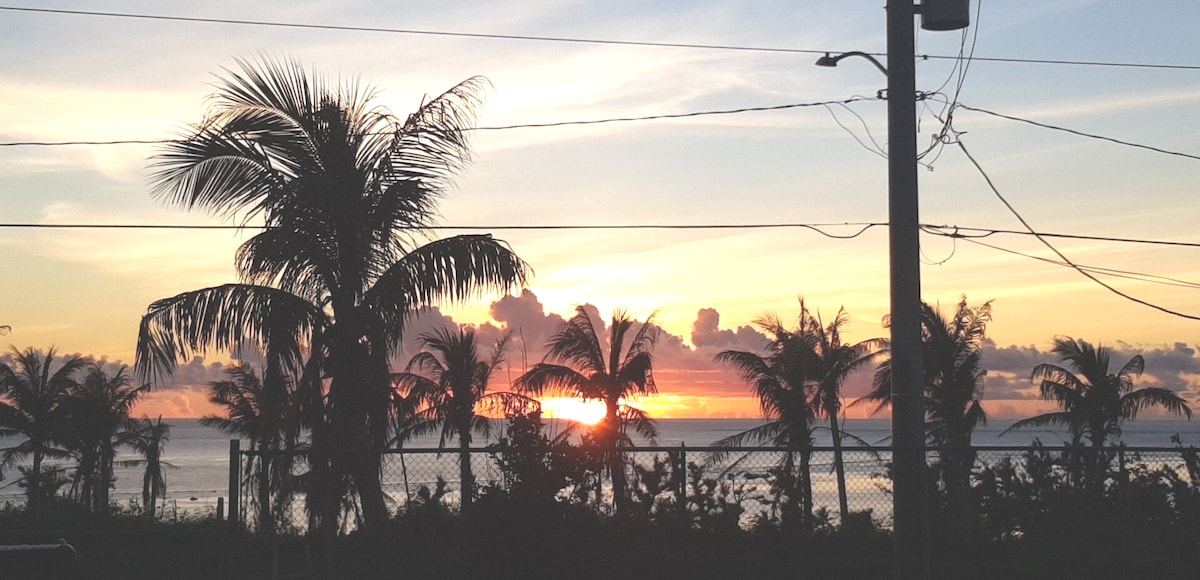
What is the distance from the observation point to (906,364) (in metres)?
10.6

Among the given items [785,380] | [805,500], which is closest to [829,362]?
[785,380]

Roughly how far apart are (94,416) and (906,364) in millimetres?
33064

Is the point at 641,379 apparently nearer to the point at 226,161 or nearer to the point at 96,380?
the point at 226,161

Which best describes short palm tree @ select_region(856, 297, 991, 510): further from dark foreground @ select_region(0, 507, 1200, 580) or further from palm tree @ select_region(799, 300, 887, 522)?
dark foreground @ select_region(0, 507, 1200, 580)

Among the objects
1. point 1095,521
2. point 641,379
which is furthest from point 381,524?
point 641,379

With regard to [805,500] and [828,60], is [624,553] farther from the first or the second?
[828,60]

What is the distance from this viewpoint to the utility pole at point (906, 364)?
34.9 feet

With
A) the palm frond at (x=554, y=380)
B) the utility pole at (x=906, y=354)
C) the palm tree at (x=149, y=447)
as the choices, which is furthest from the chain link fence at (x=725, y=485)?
the palm tree at (x=149, y=447)

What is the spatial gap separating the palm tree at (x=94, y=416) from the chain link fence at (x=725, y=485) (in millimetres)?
23579

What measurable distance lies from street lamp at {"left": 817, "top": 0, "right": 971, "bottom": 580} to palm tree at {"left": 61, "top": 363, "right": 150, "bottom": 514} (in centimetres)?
3033

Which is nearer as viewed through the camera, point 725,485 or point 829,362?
point 725,485

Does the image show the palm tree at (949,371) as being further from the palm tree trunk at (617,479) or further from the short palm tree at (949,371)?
the palm tree trunk at (617,479)

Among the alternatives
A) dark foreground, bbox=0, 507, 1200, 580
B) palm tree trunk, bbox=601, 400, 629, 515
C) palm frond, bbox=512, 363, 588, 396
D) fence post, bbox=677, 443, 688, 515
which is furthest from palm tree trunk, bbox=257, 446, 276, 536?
palm frond, bbox=512, 363, 588, 396

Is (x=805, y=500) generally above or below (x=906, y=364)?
below
